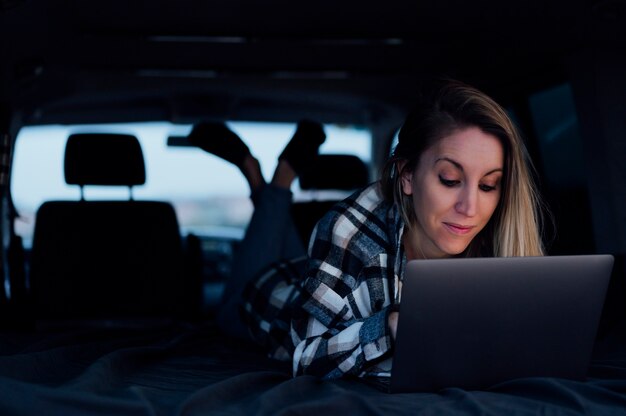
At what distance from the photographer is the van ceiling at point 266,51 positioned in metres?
3.17

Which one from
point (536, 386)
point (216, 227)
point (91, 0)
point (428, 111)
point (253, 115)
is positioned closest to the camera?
point (536, 386)

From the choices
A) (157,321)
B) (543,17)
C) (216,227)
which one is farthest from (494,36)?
(216,227)

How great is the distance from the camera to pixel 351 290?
202cm

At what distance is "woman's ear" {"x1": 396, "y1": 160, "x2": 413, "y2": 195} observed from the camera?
209cm

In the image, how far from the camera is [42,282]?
3.33m

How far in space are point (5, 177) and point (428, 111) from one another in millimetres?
2116

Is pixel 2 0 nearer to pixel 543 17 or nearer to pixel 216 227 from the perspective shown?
pixel 543 17

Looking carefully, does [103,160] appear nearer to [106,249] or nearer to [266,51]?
[106,249]

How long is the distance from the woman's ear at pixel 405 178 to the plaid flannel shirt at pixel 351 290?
6 centimetres

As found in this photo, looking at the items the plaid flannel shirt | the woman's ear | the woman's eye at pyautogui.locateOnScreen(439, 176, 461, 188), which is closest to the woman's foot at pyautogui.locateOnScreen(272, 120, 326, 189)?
the plaid flannel shirt

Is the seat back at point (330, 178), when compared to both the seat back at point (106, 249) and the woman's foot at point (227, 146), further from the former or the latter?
the seat back at point (106, 249)

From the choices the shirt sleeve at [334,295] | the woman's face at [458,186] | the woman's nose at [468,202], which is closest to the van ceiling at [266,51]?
the woman's face at [458,186]

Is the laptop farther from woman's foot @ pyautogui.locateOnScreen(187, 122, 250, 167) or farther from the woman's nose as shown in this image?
woman's foot @ pyautogui.locateOnScreen(187, 122, 250, 167)

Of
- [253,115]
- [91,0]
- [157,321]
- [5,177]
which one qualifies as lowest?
[157,321]
